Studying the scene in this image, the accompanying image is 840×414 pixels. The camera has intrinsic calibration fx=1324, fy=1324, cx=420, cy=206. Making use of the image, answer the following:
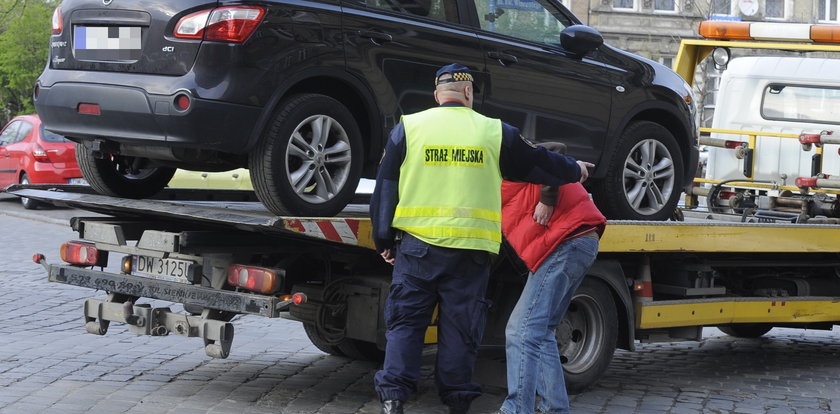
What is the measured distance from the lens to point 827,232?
8891 millimetres

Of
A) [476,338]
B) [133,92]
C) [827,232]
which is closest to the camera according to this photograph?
[476,338]

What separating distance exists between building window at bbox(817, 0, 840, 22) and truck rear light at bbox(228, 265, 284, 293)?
4728cm

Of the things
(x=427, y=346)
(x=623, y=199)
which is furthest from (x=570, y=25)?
(x=427, y=346)

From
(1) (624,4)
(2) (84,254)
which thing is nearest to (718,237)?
(2) (84,254)

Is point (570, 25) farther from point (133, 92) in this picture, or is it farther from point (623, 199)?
point (133, 92)

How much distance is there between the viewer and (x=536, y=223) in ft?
21.0

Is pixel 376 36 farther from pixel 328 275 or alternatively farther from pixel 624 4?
pixel 624 4

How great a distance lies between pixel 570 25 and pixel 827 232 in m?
2.35

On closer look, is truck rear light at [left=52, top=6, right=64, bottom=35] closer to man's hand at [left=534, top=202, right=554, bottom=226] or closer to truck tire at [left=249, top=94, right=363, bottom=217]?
truck tire at [left=249, top=94, right=363, bottom=217]

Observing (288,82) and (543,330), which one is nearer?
(543,330)

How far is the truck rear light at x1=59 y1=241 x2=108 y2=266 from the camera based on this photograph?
7242 millimetres

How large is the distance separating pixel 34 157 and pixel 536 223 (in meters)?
15.8

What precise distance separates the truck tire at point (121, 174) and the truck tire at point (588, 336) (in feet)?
8.09

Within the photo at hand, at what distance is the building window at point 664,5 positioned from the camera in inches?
1947
